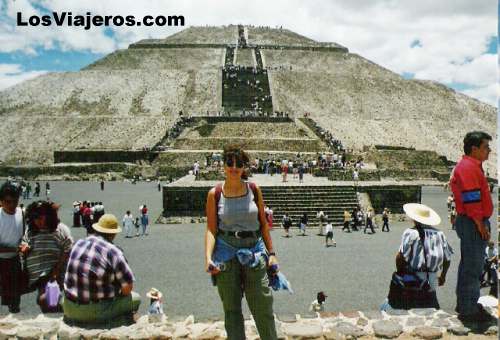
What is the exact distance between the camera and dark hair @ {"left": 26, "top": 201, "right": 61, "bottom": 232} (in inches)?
207

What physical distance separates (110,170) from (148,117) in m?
14.7

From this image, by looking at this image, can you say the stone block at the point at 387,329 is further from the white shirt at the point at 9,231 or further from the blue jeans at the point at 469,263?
the white shirt at the point at 9,231

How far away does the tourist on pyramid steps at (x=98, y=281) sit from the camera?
439cm

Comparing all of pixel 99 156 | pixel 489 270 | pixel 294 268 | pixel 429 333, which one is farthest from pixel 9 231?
pixel 99 156

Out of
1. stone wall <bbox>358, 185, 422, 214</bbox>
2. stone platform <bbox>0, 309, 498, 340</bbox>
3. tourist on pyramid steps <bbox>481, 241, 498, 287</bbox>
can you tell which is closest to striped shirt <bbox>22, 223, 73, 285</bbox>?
stone platform <bbox>0, 309, 498, 340</bbox>

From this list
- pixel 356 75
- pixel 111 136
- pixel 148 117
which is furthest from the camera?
pixel 356 75

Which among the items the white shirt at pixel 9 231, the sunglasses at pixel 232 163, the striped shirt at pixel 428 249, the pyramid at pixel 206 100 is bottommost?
the striped shirt at pixel 428 249

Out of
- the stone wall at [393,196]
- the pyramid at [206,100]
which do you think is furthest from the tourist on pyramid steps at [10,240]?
the pyramid at [206,100]

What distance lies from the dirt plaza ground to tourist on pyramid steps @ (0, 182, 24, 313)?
45cm

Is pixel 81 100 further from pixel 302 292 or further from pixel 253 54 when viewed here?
pixel 302 292

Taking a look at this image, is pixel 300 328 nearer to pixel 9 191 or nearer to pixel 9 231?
pixel 9 231

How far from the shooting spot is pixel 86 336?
4.43m

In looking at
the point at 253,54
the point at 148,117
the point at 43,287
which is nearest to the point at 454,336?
the point at 43,287

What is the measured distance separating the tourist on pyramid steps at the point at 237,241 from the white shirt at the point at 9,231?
2.69m
